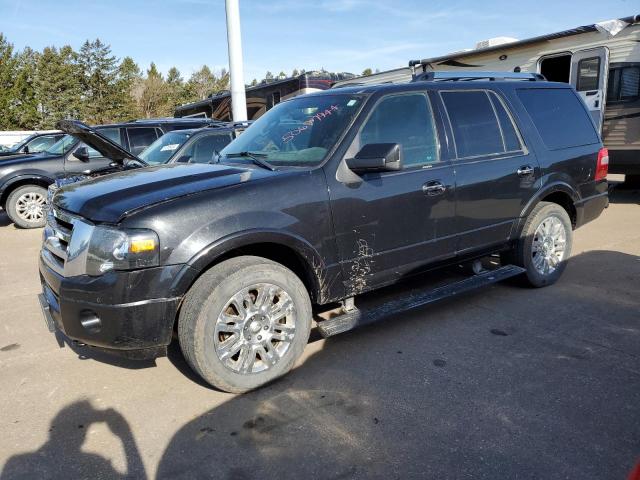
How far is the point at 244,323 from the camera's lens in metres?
3.20

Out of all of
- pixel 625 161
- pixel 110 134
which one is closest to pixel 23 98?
pixel 110 134

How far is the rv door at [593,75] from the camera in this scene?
369 inches

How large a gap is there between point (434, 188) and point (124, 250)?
2.30 meters

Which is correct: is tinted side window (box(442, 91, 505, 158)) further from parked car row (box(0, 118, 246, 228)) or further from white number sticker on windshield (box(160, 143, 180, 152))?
white number sticker on windshield (box(160, 143, 180, 152))

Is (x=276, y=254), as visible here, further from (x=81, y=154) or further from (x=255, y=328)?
(x=81, y=154)

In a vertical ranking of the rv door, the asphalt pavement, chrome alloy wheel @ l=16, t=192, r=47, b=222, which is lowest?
the asphalt pavement

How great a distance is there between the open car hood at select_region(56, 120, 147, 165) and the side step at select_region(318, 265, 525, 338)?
269 centimetres

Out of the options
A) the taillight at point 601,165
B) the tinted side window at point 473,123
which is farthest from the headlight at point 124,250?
the taillight at point 601,165

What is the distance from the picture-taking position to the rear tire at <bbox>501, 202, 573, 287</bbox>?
189 inches

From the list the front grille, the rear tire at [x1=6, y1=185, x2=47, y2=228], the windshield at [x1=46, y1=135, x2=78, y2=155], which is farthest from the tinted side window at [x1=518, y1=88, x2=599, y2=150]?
the windshield at [x1=46, y1=135, x2=78, y2=155]

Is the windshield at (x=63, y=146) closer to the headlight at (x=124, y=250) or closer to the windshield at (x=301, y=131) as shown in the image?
the windshield at (x=301, y=131)

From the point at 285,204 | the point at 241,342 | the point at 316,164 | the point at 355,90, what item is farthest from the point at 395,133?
the point at 241,342

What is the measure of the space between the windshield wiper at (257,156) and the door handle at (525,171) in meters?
2.27

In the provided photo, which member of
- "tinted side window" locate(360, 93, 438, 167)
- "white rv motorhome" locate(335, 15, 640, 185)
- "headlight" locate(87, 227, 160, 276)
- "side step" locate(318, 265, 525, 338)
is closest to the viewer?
"headlight" locate(87, 227, 160, 276)
